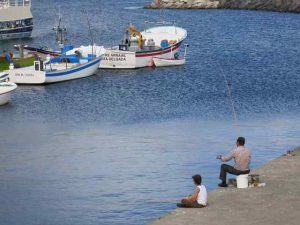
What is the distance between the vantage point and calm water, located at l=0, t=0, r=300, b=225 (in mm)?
36344

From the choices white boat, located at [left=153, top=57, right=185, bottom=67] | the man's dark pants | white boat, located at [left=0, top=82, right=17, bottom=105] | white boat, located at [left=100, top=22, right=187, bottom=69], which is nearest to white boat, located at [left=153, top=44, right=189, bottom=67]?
white boat, located at [left=153, top=57, right=185, bottom=67]

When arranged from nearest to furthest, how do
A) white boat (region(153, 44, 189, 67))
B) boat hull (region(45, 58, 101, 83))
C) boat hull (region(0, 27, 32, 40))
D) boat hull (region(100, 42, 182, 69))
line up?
boat hull (region(45, 58, 101, 83)), boat hull (region(100, 42, 182, 69)), white boat (region(153, 44, 189, 67)), boat hull (region(0, 27, 32, 40))

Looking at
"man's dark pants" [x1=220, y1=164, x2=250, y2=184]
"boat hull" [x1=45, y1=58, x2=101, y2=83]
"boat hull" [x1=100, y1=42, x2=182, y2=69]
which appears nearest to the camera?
"man's dark pants" [x1=220, y1=164, x2=250, y2=184]

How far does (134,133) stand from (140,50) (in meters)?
32.0

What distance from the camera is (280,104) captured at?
2360 inches

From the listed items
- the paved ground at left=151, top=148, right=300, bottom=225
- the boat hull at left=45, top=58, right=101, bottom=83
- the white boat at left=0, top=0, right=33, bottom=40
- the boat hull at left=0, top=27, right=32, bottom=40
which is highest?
the paved ground at left=151, top=148, right=300, bottom=225

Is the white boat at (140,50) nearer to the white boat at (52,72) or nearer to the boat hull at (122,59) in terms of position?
the boat hull at (122,59)

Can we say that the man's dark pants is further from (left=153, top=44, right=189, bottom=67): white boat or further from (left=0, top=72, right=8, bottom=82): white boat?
(left=153, top=44, right=189, bottom=67): white boat

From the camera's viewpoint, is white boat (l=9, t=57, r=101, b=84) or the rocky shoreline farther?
the rocky shoreline

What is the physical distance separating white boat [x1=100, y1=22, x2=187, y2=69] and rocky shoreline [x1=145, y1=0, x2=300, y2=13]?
8207cm

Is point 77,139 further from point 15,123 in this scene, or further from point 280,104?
point 280,104

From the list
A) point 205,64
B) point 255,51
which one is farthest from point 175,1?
point 205,64

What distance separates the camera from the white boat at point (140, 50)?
260ft

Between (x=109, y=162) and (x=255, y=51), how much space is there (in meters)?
56.0
